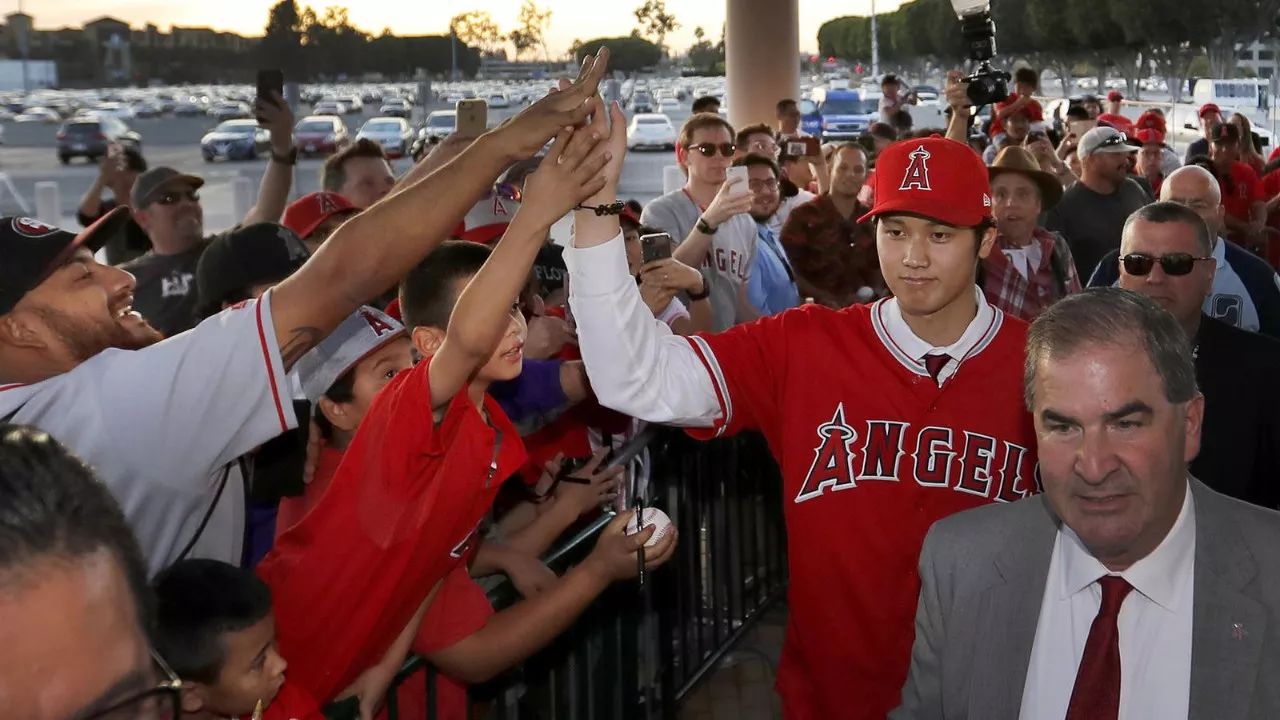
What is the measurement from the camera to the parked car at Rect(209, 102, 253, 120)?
76750 millimetres

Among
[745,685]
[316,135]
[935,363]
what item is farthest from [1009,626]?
[316,135]

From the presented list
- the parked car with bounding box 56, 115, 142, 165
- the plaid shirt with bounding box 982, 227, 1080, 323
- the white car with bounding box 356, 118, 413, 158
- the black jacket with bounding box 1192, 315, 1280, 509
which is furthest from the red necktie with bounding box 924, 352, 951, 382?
the parked car with bounding box 56, 115, 142, 165

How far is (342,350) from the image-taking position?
3.29 metres

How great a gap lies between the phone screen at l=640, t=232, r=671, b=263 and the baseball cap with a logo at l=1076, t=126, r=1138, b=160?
5405 mm

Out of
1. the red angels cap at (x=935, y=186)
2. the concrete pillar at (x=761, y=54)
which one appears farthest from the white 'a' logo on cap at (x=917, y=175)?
the concrete pillar at (x=761, y=54)

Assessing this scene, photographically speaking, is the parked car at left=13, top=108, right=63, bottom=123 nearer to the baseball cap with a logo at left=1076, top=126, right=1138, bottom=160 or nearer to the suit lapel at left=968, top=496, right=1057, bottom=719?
the baseball cap with a logo at left=1076, top=126, right=1138, bottom=160

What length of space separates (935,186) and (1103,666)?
1379 mm

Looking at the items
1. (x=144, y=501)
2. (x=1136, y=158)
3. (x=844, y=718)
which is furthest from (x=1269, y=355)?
(x=1136, y=158)

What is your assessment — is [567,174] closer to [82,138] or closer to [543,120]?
[543,120]

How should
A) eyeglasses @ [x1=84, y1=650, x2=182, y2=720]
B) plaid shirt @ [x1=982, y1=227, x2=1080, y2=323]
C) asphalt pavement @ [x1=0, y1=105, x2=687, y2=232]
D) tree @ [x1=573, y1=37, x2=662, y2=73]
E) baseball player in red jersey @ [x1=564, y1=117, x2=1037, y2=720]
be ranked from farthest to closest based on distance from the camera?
1. tree @ [x1=573, y1=37, x2=662, y2=73]
2. asphalt pavement @ [x1=0, y1=105, x2=687, y2=232]
3. plaid shirt @ [x1=982, y1=227, x2=1080, y2=323]
4. baseball player in red jersey @ [x1=564, y1=117, x2=1037, y2=720]
5. eyeglasses @ [x1=84, y1=650, x2=182, y2=720]

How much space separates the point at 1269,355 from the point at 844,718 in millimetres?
2000

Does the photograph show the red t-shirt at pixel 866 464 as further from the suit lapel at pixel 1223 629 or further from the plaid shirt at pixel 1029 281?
the plaid shirt at pixel 1029 281

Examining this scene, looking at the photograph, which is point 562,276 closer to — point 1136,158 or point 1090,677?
point 1090,677

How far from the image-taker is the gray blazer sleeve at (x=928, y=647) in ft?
8.71
